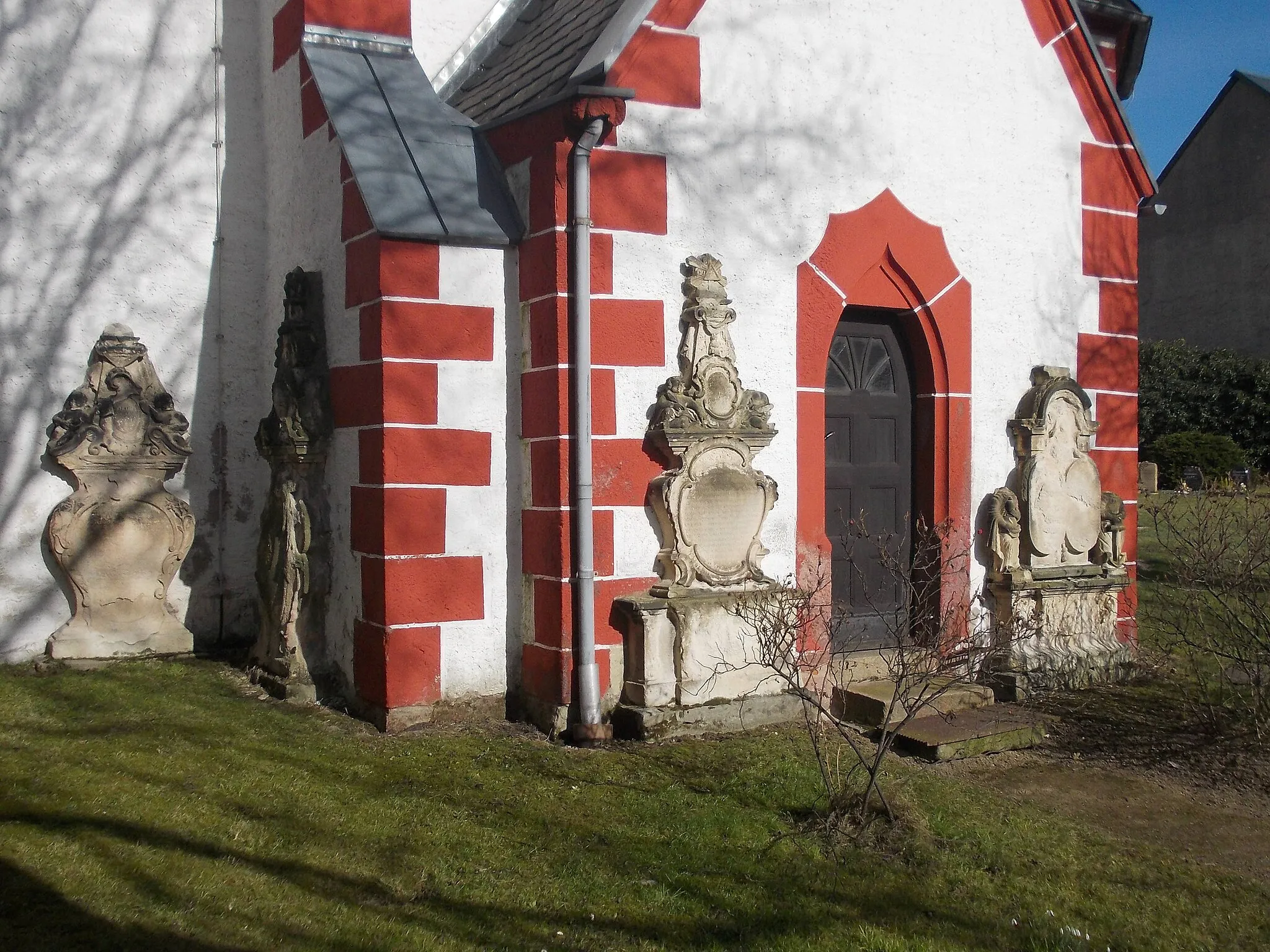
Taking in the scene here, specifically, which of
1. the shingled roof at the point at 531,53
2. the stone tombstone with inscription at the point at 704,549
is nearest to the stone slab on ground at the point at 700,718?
the stone tombstone with inscription at the point at 704,549

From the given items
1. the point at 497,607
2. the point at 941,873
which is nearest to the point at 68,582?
the point at 497,607

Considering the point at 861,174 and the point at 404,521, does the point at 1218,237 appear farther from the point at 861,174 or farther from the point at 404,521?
the point at 404,521

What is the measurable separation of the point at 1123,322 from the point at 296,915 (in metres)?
7.20

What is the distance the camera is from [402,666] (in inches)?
256

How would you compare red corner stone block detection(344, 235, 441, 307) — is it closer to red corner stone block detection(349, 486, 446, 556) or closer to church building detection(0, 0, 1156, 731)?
church building detection(0, 0, 1156, 731)

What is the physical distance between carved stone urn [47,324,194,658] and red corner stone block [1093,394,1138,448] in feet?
21.1

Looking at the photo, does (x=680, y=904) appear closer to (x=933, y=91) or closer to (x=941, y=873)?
(x=941, y=873)

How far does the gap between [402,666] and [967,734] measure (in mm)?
3100

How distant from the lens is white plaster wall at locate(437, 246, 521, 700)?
6672mm

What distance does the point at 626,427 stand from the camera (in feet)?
21.8

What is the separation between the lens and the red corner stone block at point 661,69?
665cm

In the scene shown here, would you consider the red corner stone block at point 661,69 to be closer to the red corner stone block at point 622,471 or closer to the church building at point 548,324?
the church building at point 548,324

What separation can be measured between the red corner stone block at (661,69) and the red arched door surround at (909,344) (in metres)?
1.25

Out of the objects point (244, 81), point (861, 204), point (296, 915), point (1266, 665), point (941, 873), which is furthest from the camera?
point (244, 81)
